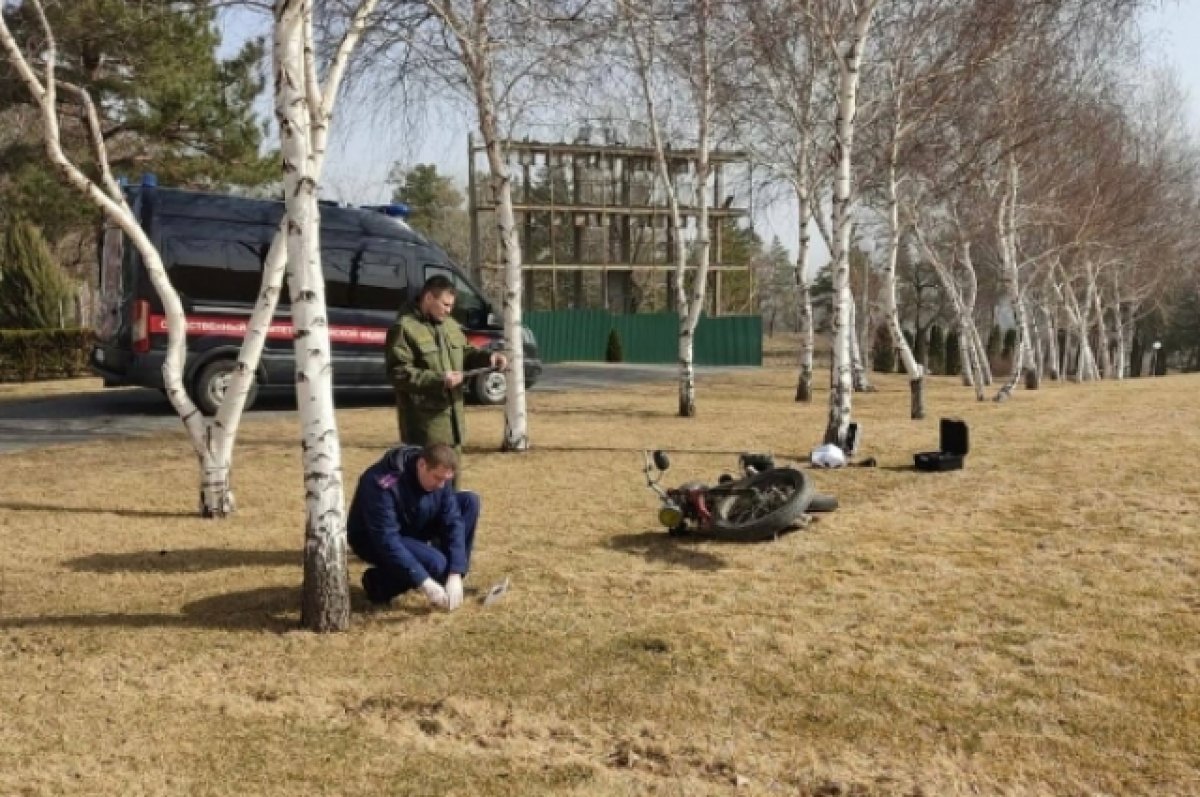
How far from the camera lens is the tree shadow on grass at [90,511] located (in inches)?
316

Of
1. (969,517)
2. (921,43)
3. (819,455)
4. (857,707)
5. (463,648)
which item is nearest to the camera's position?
(857,707)

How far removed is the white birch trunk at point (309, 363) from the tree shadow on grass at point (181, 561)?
1402 mm

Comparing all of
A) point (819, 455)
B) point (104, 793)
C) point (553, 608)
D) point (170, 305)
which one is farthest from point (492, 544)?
point (819, 455)

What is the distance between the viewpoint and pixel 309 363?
17.1 ft

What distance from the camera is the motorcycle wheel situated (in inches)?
272

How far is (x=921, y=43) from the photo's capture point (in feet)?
48.8

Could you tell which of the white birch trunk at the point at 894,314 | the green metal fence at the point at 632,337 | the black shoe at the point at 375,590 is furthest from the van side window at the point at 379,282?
the green metal fence at the point at 632,337

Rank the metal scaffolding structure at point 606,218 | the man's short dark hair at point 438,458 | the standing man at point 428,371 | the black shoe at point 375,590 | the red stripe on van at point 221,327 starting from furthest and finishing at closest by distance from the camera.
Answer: the metal scaffolding structure at point 606,218, the red stripe on van at point 221,327, the standing man at point 428,371, the black shoe at point 375,590, the man's short dark hair at point 438,458

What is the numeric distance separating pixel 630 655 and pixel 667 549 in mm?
2092

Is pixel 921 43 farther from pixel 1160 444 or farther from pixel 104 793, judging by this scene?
pixel 104 793

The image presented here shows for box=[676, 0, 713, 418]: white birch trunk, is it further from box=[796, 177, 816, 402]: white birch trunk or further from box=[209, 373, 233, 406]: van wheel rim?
box=[209, 373, 233, 406]: van wheel rim

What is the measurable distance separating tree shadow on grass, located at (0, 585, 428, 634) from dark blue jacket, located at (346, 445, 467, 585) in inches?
16.8

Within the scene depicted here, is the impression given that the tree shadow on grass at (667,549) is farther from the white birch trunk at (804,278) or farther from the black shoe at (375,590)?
the white birch trunk at (804,278)

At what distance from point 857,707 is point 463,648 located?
1.89 meters
